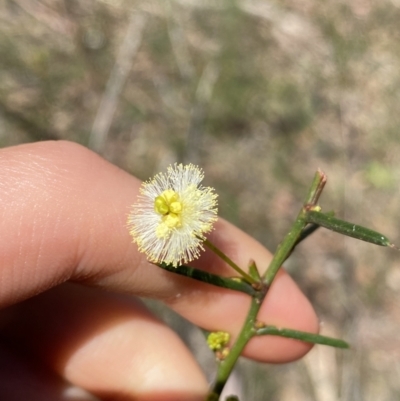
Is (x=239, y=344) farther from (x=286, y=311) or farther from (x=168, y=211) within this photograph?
(x=286, y=311)

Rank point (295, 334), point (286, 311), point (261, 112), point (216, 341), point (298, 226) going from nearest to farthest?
point (298, 226), point (295, 334), point (216, 341), point (286, 311), point (261, 112)

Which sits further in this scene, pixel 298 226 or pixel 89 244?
pixel 89 244

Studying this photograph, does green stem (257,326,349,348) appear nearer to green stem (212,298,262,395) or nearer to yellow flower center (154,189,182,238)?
green stem (212,298,262,395)

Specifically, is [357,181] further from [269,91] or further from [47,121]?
[47,121]

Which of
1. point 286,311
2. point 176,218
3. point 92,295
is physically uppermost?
point 176,218

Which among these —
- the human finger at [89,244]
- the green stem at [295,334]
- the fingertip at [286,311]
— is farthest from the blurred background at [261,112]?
the green stem at [295,334]

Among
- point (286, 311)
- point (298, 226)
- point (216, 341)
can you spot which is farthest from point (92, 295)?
point (298, 226)

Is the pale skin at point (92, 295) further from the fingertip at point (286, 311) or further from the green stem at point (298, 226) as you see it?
the green stem at point (298, 226)
